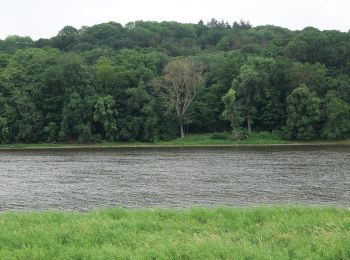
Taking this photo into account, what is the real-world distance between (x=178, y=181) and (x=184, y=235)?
29.8 meters

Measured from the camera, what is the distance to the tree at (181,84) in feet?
346

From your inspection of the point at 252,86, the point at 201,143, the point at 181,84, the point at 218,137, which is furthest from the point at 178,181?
the point at 181,84

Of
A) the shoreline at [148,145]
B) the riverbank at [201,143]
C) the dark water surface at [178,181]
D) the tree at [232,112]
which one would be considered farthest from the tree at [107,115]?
the dark water surface at [178,181]

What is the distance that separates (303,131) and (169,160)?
38.4 metres

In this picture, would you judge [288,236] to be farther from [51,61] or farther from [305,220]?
[51,61]

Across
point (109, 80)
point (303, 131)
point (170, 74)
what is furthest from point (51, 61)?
point (303, 131)

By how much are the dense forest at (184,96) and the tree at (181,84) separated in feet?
0.77

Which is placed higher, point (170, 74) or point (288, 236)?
point (170, 74)

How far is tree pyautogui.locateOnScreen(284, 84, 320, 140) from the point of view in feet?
309

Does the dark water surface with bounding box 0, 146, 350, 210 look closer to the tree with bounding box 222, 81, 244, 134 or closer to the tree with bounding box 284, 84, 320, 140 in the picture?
the tree with bounding box 284, 84, 320, 140

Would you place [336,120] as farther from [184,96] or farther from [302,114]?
[184,96]

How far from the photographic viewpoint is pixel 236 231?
15484 mm

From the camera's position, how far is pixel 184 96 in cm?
11019

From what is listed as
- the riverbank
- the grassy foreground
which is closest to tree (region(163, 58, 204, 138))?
the riverbank
